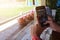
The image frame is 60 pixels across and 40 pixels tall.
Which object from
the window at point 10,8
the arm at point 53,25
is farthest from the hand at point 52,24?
the window at point 10,8

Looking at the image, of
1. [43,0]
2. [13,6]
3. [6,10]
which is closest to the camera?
[43,0]

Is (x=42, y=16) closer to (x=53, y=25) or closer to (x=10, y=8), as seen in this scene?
(x=53, y=25)

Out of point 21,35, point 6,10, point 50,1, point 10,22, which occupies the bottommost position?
point 21,35

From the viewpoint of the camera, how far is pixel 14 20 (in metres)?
1.38

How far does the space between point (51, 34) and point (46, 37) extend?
5 centimetres

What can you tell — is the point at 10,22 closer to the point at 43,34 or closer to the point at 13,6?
the point at 13,6

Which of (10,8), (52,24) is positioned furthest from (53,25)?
(10,8)

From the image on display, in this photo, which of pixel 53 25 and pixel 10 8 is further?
pixel 10 8

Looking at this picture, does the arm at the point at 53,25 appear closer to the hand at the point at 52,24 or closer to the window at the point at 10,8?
the hand at the point at 52,24

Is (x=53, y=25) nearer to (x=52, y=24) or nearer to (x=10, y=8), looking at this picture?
(x=52, y=24)

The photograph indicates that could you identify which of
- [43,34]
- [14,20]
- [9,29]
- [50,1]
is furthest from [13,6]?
[43,34]

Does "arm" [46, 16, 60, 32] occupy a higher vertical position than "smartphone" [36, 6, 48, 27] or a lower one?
lower

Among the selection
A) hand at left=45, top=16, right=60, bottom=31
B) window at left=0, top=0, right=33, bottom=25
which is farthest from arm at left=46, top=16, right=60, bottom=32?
window at left=0, top=0, right=33, bottom=25

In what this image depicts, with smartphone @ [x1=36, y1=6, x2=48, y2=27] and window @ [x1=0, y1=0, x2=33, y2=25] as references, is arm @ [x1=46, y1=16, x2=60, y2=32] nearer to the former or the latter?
smartphone @ [x1=36, y1=6, x2=48, y2=27]
